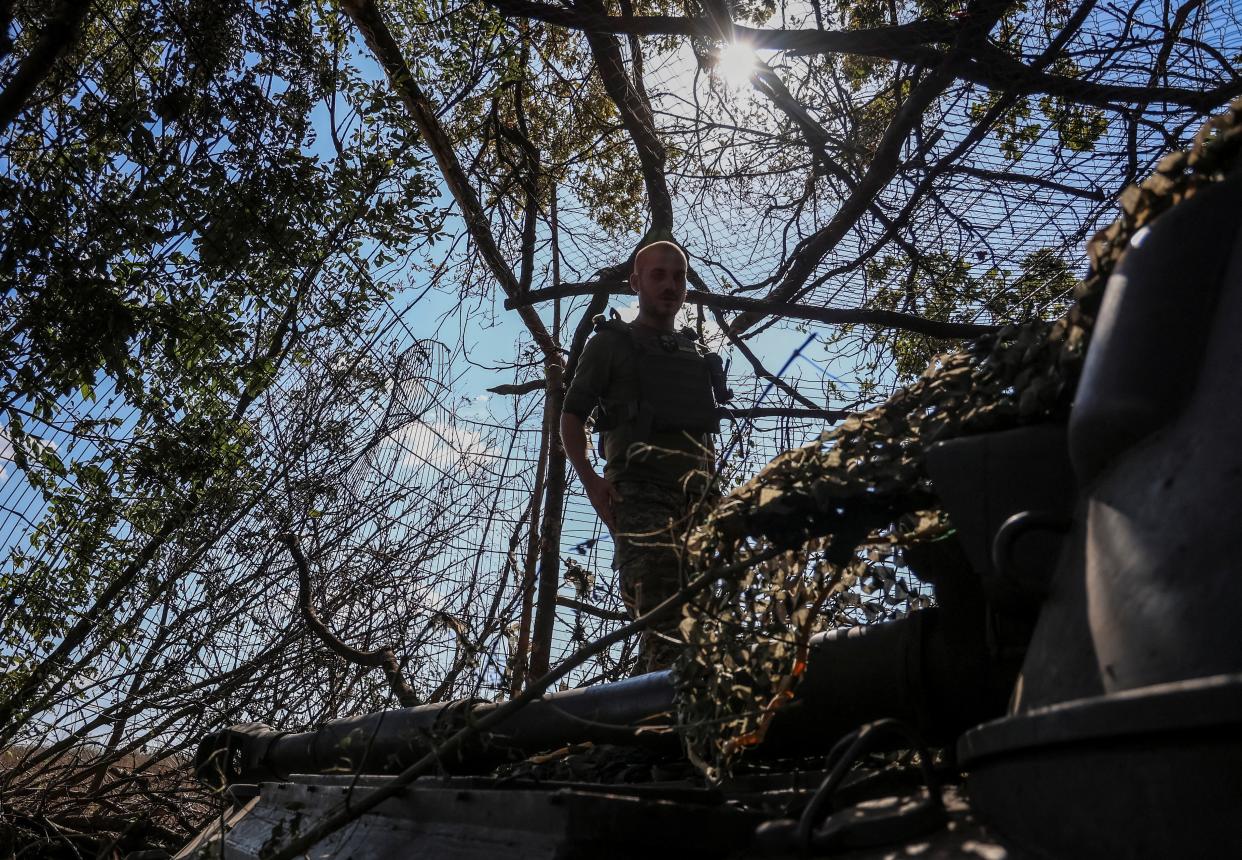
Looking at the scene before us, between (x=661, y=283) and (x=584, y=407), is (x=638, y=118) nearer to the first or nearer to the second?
(x=661, y=283)

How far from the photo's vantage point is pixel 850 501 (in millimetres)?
1729

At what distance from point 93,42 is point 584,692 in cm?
453

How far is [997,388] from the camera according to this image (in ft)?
5.21

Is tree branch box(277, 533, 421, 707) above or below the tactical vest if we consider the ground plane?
below

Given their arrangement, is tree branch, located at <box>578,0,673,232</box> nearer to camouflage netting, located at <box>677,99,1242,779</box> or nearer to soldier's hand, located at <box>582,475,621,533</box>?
soldier's hand, located at <box>582,475,621,533</box>

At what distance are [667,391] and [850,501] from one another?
281 centimetres

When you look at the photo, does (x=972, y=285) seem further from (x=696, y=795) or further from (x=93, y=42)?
(x=696, y=795)

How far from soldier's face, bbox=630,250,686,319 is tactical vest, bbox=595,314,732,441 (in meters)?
Answer: 0.15

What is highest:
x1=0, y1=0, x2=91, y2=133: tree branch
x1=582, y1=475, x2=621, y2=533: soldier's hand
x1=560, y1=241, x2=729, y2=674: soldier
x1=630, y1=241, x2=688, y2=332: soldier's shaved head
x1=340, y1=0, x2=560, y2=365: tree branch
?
x1=340, y1=0, x2=560, y2=365: tree branch

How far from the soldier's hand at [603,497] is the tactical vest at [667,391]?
0.23 meters

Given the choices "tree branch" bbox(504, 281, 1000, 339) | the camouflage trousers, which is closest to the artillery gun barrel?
the camouflage trousers

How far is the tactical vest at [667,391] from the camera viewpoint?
4.46 m

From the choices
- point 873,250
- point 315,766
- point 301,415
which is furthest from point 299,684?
point 873,250

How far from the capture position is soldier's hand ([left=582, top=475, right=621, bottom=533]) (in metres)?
4.38
